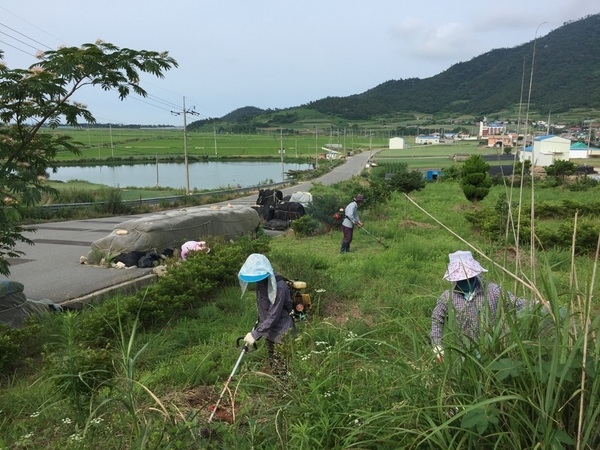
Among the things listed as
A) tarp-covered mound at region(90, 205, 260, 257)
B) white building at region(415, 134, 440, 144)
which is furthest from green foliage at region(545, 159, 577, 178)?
white building at region(415, 134, 440, 144)

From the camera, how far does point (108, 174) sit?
5953 centimetres

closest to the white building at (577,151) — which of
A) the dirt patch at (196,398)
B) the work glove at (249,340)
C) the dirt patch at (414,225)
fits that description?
the dirt patch at (414,225)

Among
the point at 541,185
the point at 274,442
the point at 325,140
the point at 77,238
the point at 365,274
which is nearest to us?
the point at 274,442

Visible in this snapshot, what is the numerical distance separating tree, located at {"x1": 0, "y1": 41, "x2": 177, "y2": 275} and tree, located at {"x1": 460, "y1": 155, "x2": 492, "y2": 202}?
1499 cm

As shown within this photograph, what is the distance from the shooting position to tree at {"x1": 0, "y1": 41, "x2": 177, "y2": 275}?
13.3 feet

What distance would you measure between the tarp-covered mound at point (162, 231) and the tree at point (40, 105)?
17.7 feet

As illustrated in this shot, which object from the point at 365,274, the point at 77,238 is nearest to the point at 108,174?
the point at 77,238

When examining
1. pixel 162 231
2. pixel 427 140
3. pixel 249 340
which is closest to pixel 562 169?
pixel 162 231

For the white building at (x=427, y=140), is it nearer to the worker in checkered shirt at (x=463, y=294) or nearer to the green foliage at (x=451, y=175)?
the green foliage at (x=451, y=175)

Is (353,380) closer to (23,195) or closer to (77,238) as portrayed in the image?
(23,195)

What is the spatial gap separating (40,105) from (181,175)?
57.9 meters

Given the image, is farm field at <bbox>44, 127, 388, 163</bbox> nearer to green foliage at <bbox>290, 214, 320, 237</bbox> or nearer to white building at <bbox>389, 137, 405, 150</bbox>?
white building at <bbox>389, 137, 405, 150</bbox>

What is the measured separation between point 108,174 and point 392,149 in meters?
65.1

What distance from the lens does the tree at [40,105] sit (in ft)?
13.3
